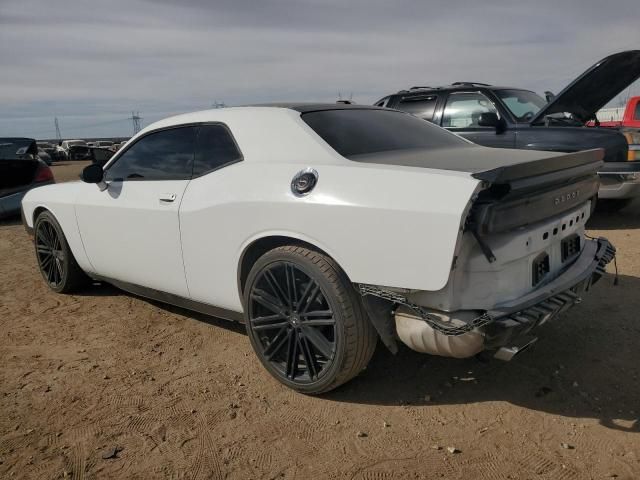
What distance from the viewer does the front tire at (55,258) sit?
4.55 meters

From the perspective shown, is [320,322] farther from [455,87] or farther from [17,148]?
[17,148]

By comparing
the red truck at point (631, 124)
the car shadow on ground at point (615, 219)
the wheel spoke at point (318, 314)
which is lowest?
the car shadow on ground at point (615, 219)

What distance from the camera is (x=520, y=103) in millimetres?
7102

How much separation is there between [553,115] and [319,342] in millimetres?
5340

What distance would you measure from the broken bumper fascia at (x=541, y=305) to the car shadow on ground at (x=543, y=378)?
0.46 m

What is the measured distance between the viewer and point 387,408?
2729 mm

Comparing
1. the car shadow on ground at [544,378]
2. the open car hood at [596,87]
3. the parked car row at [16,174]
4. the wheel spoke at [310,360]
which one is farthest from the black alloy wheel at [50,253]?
the open car hood at [596,87]

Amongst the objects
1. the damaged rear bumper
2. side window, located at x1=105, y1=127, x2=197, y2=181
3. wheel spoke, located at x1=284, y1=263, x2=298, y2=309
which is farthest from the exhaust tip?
side window, located at x1=105, y1=127, x2=197, y2=181

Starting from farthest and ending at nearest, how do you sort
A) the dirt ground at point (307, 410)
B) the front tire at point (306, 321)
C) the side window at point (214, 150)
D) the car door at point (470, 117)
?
the car door at point (470, 117) → the side window at point (214, 150) → the front tire at point (306, 321) → the dirt ground at point (307, 410)

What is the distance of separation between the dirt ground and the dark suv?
3015mm

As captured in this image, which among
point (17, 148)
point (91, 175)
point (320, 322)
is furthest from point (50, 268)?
point (17, 148)

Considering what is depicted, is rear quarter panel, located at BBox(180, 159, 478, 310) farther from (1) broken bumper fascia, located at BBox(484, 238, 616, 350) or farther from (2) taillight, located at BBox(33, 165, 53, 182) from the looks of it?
(2) taillight, located at BBox(33, 165, 53, 182)

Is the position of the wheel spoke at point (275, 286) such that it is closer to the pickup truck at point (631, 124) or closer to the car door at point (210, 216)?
the car door at point (210, 216)

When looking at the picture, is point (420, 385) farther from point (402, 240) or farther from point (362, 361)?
point (402, 240)
